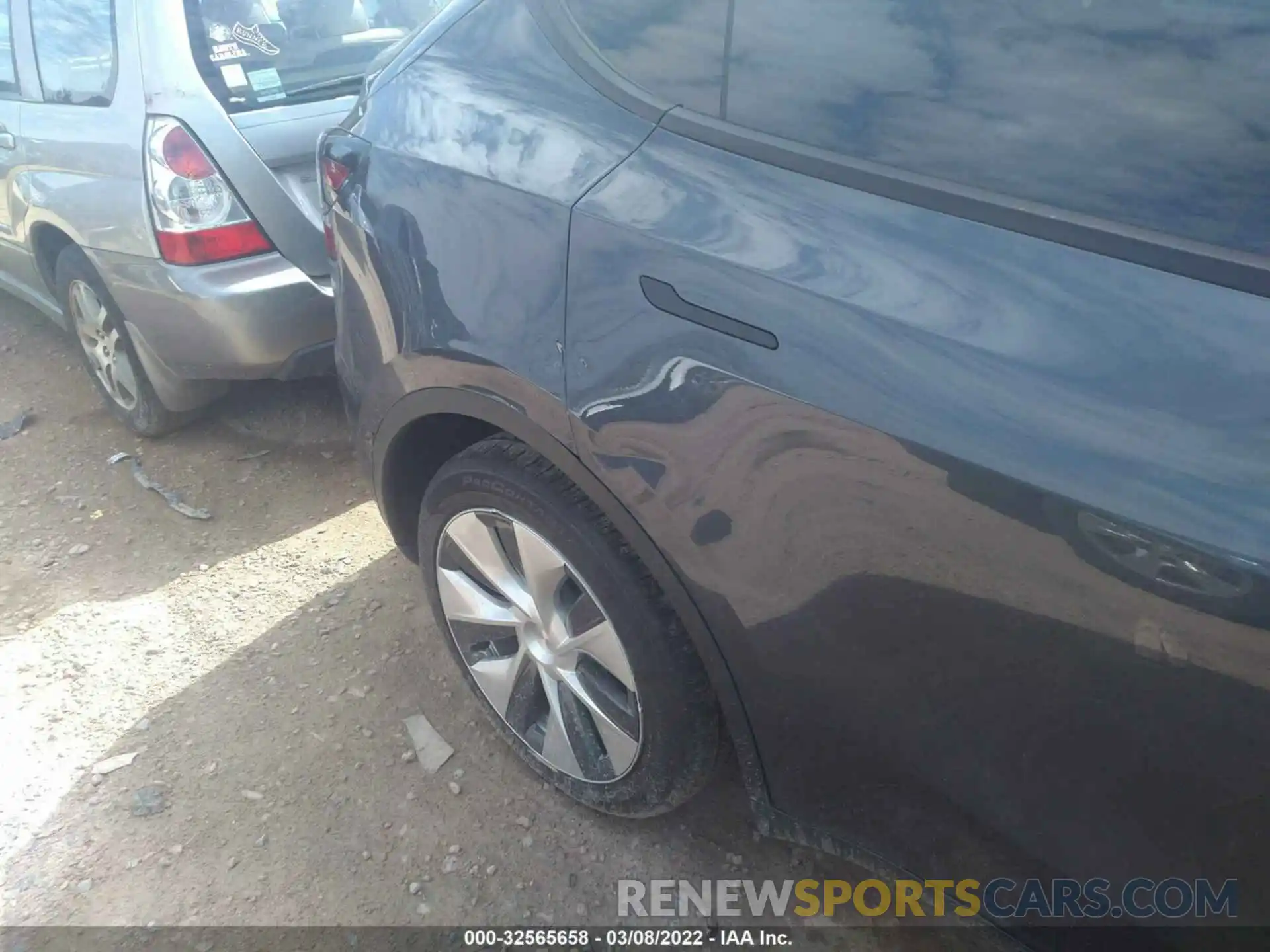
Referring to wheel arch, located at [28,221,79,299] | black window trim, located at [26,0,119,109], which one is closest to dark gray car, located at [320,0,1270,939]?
black window trim, located at [26,0,119,109]

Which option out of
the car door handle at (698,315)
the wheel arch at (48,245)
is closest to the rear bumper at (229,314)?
the wheel arch at (48,245)

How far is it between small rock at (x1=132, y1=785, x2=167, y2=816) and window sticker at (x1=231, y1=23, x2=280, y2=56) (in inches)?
89.1

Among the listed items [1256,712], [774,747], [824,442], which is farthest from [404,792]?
[1256,712]

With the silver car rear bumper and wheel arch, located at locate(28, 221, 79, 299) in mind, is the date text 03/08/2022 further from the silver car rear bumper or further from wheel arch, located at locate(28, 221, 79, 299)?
wheel arch, located at locate(28, 221, 79, 299)

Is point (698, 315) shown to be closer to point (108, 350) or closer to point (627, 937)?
point (627, 937)

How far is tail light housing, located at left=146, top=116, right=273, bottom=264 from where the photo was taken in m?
2.87

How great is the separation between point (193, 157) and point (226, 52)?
14.9 inches

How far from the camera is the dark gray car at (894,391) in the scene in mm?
1094

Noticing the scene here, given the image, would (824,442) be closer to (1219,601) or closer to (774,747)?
(1219,601)

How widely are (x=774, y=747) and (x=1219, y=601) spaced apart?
2.58 ft

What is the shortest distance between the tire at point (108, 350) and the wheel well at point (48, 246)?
0.10 ft

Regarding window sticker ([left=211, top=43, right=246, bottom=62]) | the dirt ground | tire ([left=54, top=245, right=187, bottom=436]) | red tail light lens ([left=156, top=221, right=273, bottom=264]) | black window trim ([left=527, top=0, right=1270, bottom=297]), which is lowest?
the dirt ground

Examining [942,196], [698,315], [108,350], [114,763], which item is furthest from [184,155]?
[942,196]

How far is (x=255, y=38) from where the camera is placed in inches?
119
